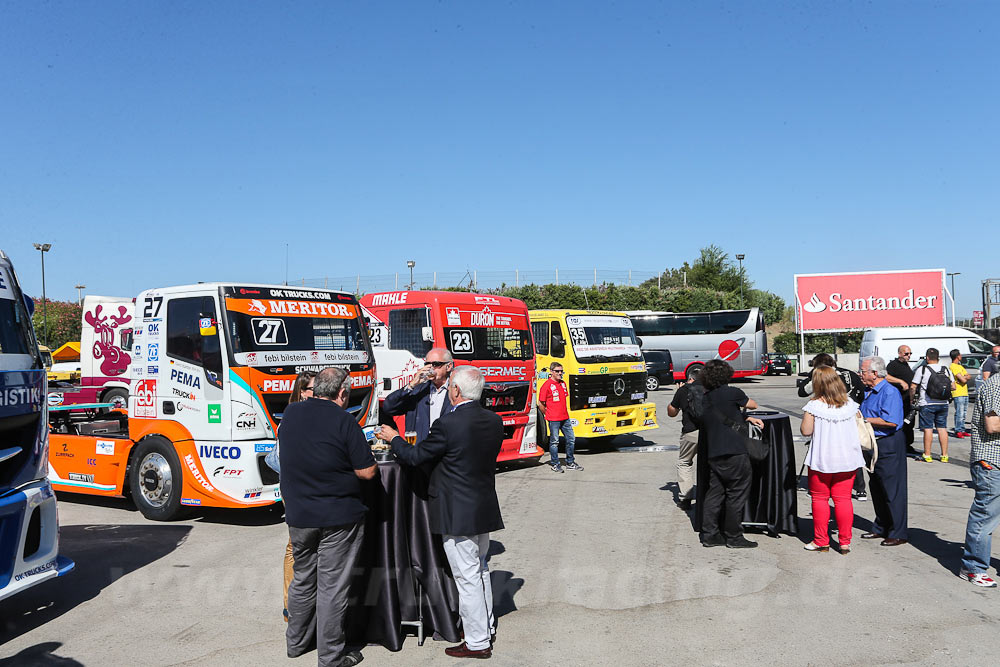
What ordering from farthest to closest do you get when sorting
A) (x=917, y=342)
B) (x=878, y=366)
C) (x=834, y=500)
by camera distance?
(x=917, y=342), (x=878, y=366), (x=834, y=500)

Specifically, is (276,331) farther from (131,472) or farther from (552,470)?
(552,470)

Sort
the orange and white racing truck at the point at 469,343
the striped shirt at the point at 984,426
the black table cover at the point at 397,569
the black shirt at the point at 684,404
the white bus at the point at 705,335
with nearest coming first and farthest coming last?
1. the black table cover at the point at 397,569
2. the striped shirt at the point at 984,426
3. the black shirt at the point at 684,404
4. the orange and white racing truck at the point at 469,343
5. the white bus at the point at 705,335

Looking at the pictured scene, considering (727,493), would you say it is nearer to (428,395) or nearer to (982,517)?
(982,517)

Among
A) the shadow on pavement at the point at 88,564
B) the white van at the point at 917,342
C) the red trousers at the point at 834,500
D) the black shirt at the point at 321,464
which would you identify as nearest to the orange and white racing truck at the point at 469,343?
the shadow on pavement at the point at 88,564

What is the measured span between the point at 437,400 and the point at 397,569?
132 centimetres

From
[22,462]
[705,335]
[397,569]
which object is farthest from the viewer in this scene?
[705,335]

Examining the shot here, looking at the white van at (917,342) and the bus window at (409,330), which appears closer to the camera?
the bus window at (409,330)

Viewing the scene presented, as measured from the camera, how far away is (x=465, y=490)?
4770mm

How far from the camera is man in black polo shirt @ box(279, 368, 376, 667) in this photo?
4.57 meters

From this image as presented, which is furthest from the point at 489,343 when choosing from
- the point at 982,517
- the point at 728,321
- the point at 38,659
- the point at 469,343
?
the point at 728,321

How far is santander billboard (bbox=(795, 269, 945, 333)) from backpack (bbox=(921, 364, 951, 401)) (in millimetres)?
31542

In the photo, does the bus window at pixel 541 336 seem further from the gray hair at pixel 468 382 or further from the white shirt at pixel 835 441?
the gray hair at pixel 468 382

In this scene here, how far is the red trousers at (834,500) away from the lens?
6977mm

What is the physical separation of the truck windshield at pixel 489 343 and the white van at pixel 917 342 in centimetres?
1797
